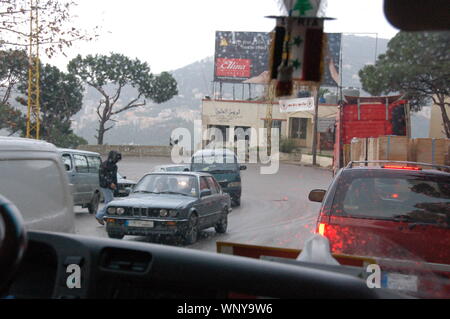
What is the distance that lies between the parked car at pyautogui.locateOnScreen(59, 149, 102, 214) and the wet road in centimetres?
37

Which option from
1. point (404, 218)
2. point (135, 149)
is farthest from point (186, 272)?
point (135, 149)

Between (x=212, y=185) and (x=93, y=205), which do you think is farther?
(x=93, y=205)

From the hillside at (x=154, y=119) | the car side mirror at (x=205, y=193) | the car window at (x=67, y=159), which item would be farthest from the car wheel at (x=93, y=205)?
the hillside at (x=154, y=119)

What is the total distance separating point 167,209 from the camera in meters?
11.0

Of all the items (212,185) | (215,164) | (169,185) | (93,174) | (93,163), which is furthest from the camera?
(215,164)

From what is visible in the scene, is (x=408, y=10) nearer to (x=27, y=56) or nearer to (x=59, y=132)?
(x=27, y=56)

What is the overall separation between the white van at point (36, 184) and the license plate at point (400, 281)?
2.49 metres

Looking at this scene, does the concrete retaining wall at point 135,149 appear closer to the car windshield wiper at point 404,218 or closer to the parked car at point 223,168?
the parked car at point 223,168

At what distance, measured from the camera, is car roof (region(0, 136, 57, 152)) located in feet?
14.4

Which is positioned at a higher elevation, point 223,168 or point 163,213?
point 223,168

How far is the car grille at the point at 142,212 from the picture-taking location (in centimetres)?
1107

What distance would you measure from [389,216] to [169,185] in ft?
24.5

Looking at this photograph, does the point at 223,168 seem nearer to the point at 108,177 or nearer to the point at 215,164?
the point at 215,164

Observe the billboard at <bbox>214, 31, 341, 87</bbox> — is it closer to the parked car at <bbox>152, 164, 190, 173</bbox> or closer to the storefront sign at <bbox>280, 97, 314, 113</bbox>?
the storefront sign at <bbox>280, 97, 314, 113</bbox>
